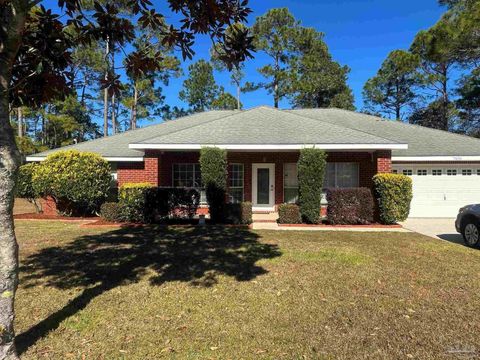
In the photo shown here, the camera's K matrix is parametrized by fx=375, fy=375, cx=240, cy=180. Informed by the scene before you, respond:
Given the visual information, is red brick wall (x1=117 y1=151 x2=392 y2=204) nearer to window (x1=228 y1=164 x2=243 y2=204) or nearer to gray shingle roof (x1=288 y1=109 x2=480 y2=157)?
window (x1=228 y1=164 x2=243 y2=204)

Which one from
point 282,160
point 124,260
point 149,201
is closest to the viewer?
point 124,260

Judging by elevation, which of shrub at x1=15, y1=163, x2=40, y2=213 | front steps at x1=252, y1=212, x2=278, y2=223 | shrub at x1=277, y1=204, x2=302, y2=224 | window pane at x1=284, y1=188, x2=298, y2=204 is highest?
shrub at x1=15, y1=163, x2=40, y2=213

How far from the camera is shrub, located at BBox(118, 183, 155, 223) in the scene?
41.2 feet

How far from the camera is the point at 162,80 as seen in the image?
42.6m

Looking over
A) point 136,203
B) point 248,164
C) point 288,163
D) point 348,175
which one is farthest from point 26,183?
point 348,175

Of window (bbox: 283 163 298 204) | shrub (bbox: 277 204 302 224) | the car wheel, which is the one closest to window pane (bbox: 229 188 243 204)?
window (bbox: 283 163 298 204)

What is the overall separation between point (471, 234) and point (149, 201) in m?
9.44

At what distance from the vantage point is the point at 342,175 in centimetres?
1598

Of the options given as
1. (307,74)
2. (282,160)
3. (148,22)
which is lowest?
(282,160)

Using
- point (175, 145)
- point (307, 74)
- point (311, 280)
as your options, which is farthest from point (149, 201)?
point (307, 74)

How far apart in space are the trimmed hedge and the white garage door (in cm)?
981

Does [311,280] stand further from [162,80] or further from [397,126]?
[162,80]

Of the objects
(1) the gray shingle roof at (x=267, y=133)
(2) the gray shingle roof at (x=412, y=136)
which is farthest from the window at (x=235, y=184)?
(2) the gray shingle roof at (x=412, y=136)

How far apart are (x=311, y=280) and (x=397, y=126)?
15863 mm
